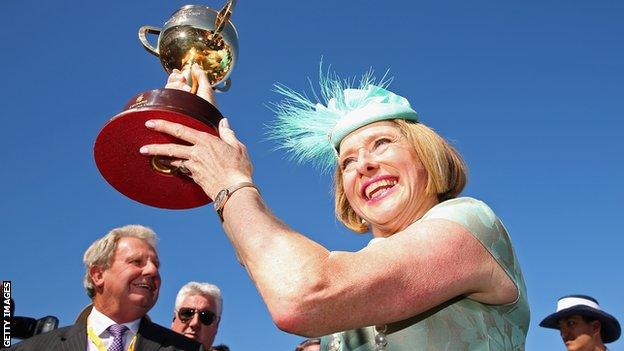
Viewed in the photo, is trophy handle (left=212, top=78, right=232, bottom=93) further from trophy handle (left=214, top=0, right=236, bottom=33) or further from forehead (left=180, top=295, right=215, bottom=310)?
forehead (left=180, top=295, right=215, bottom=310)

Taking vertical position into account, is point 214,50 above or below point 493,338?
above

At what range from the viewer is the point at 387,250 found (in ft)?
6.48

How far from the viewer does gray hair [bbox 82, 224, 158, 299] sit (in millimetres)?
5938

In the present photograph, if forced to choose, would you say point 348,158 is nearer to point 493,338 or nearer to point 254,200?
point 254,200

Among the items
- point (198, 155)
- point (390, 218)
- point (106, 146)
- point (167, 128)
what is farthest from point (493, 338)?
point (106, 146)

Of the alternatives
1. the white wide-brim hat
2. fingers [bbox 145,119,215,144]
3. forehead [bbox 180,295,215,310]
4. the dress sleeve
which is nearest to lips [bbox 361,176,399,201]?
the dress sleeve

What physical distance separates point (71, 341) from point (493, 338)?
411 cm

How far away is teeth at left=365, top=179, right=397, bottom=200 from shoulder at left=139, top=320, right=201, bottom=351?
3.48 metres

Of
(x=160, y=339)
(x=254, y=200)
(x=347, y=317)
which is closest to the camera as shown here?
(x=347, y=317)

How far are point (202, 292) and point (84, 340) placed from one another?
2.16 m

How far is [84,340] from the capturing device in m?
5.36

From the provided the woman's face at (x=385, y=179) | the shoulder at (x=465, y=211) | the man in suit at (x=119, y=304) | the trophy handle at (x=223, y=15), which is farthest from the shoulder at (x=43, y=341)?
the shoulder at (x=465, y=211)

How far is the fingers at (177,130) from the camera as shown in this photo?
2.40 m

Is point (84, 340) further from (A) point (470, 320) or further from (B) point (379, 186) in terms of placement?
(A) point (470, 320)
